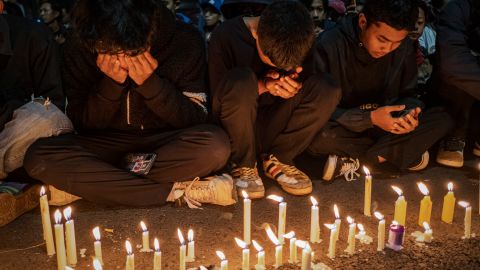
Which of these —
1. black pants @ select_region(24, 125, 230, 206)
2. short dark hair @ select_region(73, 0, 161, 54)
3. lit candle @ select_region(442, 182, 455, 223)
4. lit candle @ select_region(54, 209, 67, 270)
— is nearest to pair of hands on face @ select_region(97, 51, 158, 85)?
short dark hair @ select_region(73, 0, 161, 54)

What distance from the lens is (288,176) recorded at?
4.05 m

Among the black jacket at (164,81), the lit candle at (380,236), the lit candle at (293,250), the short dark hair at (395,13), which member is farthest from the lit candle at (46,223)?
the short dark hair at (395,13)

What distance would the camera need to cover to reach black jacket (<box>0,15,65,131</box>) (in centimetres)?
392

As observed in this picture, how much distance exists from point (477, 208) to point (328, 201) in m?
1.10

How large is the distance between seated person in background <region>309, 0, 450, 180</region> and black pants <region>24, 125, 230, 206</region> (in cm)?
119

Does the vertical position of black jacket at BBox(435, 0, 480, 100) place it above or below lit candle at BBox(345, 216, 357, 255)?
above

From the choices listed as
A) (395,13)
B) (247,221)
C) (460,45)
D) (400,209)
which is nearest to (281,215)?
(247,221)

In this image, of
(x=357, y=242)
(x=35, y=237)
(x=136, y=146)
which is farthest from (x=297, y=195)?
(x=35, y=237)

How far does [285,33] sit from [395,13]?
1.16 m

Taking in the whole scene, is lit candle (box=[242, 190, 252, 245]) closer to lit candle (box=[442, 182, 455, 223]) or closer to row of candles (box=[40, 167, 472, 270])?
row of candles (box=[40, 167, 472, 270])

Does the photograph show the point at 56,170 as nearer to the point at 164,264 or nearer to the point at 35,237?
the point at 35,237

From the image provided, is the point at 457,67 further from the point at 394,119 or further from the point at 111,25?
the point at 111,25

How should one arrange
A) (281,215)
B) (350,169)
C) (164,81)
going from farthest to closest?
(350,169) → (164,81) → (281,215)

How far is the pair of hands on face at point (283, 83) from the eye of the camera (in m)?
3.72
